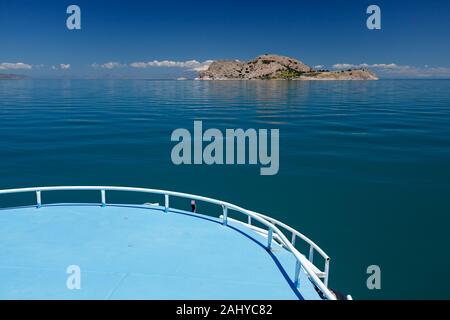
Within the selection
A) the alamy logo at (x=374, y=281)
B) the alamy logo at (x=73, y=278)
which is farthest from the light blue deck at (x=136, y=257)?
the alamy logo at (x=374, y=281)

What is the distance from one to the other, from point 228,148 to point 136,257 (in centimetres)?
2502

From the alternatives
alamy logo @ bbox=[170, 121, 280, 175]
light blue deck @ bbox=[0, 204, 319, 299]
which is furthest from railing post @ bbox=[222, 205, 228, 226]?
alamy logo @ bbox=[170, 121, 280, 175]

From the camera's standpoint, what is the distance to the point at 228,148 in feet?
110

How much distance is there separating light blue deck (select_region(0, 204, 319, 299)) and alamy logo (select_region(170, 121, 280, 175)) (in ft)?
51.0

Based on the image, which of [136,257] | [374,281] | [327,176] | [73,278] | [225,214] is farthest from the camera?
[327,176]

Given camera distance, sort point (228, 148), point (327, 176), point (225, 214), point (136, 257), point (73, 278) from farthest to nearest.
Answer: point (228, 148), point (327, 176), point (225, 214), point (136, 257), point (73, 278)

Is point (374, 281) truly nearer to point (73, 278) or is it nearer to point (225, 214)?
point (225, 214)

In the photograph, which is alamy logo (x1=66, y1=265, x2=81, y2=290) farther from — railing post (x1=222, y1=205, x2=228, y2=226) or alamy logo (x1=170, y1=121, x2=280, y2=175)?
alamy logo (x1=170, y1=121, x2=280, y2=175)

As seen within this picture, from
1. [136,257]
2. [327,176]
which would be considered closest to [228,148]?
[327,176]

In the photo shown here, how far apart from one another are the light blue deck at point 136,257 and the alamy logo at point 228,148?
15.6 metres

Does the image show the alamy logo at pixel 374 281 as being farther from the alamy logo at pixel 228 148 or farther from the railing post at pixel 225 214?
the alamy logo at pixel 228 148
